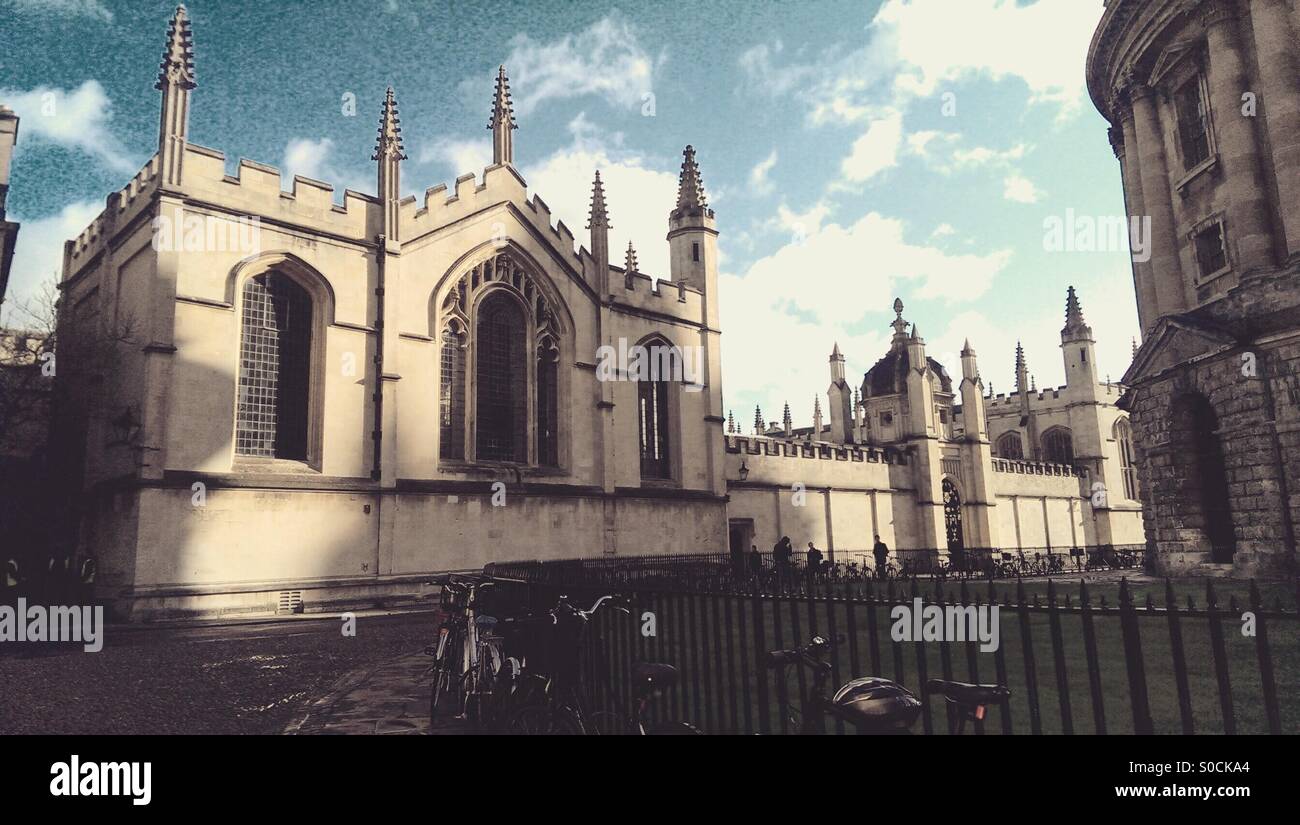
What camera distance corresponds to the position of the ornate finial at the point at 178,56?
17297 millimetres

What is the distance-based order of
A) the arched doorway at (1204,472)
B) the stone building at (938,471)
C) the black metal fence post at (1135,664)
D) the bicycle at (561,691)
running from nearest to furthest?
the black metal fence post at (1135,664) → the bicycle at (561,691) → the arched doorway at (1204,472) → the stone building at (938,471)

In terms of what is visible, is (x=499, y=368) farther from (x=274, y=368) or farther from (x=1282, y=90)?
(x=1282, y=90)

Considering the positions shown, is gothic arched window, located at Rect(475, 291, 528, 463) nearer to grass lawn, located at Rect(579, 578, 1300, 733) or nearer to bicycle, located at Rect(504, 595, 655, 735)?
grass lawn, located at Rect(579, 578, 1300, 733)

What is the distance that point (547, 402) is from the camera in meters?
23.0

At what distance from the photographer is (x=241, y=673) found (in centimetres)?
931

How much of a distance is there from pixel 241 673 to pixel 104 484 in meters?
10.7

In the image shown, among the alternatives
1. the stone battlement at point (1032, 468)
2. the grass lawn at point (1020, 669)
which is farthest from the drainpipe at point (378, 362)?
A: the stone battlement at point (1032, 468)

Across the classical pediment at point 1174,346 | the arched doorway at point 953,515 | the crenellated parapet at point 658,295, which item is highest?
the crenellated parapet at point 658,295

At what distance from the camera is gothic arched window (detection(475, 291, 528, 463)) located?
71.1 ft

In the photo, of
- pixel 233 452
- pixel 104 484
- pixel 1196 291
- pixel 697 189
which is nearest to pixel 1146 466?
pixel 1196 291

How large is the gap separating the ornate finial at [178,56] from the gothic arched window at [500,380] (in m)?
8.56

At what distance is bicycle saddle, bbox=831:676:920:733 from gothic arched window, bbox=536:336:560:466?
64.2 ft

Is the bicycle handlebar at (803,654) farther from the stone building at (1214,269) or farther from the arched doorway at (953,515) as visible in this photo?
the arched doorway at (953,515)

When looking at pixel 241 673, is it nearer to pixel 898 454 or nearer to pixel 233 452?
pixel 233 452
